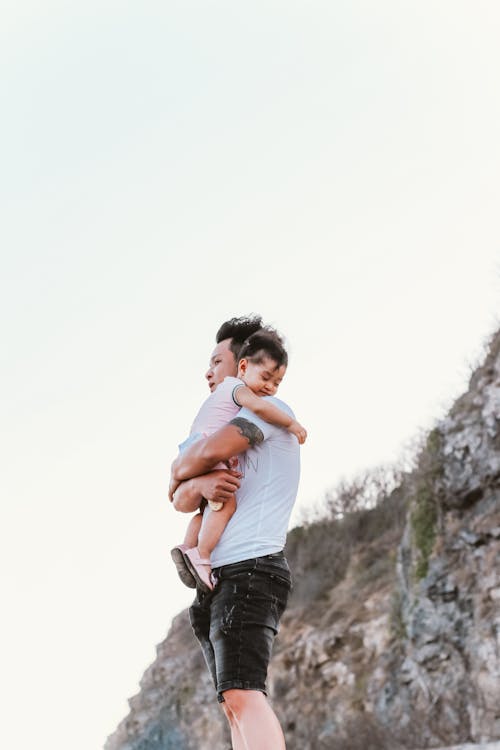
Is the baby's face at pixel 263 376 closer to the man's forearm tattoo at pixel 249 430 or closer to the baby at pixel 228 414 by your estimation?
the baby at pixel 228 414

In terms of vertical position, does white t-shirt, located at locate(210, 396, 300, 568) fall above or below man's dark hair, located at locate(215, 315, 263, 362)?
below

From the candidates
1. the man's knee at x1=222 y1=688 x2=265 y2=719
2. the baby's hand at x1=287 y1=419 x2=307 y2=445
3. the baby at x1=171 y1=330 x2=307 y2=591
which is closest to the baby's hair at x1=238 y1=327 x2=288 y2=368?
the baby at x1=171 y1=330 x2=307 y2=591

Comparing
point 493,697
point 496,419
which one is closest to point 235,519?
point 493,697

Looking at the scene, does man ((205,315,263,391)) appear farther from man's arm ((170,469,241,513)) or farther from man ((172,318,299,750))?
man's arm ((170,469,241,513))

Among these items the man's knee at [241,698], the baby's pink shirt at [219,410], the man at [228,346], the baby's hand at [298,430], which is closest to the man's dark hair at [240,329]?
the man at [228,346]

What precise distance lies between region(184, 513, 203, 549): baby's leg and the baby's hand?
1.75 ft

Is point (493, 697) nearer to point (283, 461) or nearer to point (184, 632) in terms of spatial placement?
point (283, 461)

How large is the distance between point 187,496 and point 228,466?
212 mm

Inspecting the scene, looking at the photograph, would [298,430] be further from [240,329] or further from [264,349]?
[240,329]

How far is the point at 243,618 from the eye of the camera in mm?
3666

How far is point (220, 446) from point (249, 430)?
5.8 inches

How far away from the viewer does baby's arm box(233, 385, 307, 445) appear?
396 cm

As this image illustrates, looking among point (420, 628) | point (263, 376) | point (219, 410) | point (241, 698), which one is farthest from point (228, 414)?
point (420, 628)

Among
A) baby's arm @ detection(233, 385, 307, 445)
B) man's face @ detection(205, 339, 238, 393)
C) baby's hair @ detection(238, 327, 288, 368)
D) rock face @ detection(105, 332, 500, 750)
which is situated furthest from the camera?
rock face @ detection(105, 332, 500, 750)
